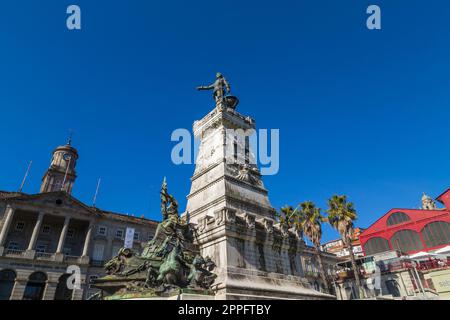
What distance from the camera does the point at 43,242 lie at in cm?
4247

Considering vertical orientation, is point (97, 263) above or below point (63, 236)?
below

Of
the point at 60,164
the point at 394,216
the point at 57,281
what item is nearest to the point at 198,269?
the point at 57,281

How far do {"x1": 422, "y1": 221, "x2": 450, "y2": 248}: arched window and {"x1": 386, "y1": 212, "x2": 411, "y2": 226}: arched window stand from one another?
3414mm

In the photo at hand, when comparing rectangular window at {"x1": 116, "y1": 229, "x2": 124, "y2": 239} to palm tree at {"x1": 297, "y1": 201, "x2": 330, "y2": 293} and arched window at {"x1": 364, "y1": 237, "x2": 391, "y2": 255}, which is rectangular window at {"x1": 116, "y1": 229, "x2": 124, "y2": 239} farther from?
arched window at {"x1": 364, "y1": 237, "x2": 391, "y2": 255}

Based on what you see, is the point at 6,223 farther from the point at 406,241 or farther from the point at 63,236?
the point at 406,241

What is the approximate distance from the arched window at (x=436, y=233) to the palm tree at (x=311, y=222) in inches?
776

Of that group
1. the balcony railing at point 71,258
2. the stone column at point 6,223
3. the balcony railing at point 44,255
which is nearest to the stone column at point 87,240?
the balcony railing at point 71,258

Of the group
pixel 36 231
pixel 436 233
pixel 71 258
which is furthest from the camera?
pixel 436 233

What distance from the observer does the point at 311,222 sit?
37625 millimetres

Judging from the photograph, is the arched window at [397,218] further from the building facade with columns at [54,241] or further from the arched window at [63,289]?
the arched window at [63,289]

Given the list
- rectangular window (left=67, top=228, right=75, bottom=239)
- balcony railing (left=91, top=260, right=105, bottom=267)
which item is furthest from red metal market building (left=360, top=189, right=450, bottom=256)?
rectangular window (left=67, top=228, right=75, bottom=239)

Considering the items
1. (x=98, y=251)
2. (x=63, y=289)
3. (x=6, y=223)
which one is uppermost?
(x=6, y=223)

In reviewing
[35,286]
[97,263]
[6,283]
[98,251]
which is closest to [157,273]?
[97,263]

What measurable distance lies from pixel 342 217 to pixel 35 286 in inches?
1619
